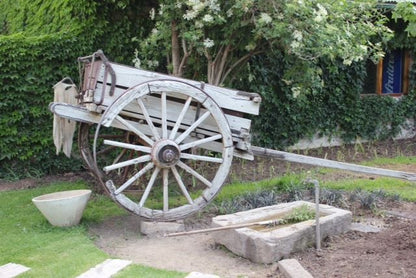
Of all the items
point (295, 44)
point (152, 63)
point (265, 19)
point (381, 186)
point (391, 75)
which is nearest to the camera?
point (265, 19)

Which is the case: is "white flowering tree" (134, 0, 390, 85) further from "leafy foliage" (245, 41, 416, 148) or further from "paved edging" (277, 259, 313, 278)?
"paved edging" (277, 259, 313, 278)

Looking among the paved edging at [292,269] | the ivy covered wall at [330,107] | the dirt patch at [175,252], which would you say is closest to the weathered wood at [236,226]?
the dirt patch at [175,252]

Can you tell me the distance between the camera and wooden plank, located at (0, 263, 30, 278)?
13.2 ft

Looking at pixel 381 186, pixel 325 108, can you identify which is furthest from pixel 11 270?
pixel 325 108

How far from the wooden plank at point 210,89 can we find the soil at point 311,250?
4.59ft

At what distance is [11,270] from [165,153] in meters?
1.77

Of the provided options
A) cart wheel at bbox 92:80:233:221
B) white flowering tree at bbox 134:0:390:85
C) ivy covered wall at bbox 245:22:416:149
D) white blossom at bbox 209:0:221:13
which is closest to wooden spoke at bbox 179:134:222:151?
cart wheel at bbox 92:80:233:221

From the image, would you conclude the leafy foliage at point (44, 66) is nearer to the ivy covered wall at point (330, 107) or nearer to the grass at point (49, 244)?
the grass at point (49, 244)

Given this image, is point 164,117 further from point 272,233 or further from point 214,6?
point 214,6

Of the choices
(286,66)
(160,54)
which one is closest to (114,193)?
(160,54)

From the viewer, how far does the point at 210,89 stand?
17.2 feet

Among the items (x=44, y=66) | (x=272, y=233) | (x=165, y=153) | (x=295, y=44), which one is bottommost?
(x=272, y=233)

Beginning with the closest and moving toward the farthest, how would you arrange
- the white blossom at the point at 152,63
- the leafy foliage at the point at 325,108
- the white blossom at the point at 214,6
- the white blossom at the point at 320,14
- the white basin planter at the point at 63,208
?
the white basin planter at the point at 63,208, the white blossom at the point at 320,14, the white blossom at the point at 214,6, the white blossom at the point at 152,63, the leafy foliage at the point at 325,108

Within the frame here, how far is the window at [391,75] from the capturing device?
37.5 ft
